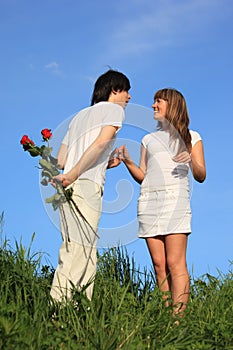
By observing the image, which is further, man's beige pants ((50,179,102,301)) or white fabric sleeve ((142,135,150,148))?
white fabric sleeve ((142,135,150,148))

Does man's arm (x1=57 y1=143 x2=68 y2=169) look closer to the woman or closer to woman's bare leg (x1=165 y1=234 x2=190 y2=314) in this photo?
the woman

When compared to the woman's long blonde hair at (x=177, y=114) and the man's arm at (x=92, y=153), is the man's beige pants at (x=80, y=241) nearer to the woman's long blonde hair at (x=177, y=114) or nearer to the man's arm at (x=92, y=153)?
the man's arm at (x=92, y=153)

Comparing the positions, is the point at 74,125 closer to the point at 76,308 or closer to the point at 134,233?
the point at 134,233

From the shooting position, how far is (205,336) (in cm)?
401

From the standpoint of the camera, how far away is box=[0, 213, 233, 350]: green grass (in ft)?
11.1

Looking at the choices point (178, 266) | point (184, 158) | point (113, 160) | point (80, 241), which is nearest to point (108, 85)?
point (113, 160)

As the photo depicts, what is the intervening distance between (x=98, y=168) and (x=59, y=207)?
1.43 feet

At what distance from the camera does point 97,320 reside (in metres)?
3.72

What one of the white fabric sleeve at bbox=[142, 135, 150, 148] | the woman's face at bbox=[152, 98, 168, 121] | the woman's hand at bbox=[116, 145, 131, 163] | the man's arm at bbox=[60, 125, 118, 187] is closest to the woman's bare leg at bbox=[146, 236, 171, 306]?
the woman's hand at bbox=[116, 145, 131, 163]

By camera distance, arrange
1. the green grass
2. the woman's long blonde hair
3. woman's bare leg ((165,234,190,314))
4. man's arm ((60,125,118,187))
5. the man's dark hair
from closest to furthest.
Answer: the green grass < man's arm ((60,125,118,187)) < the man's dark hair < woman's bare leg ((165,234,190,314)) < the woman's long blonde hair

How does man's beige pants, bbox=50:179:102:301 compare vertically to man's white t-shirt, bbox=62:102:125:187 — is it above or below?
below

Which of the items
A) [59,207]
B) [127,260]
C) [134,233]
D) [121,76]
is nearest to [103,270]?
[127,260]

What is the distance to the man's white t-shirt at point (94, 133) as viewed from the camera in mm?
4129

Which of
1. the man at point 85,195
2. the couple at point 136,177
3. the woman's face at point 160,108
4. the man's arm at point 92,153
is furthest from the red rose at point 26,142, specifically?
the woman's face at point 160,108
